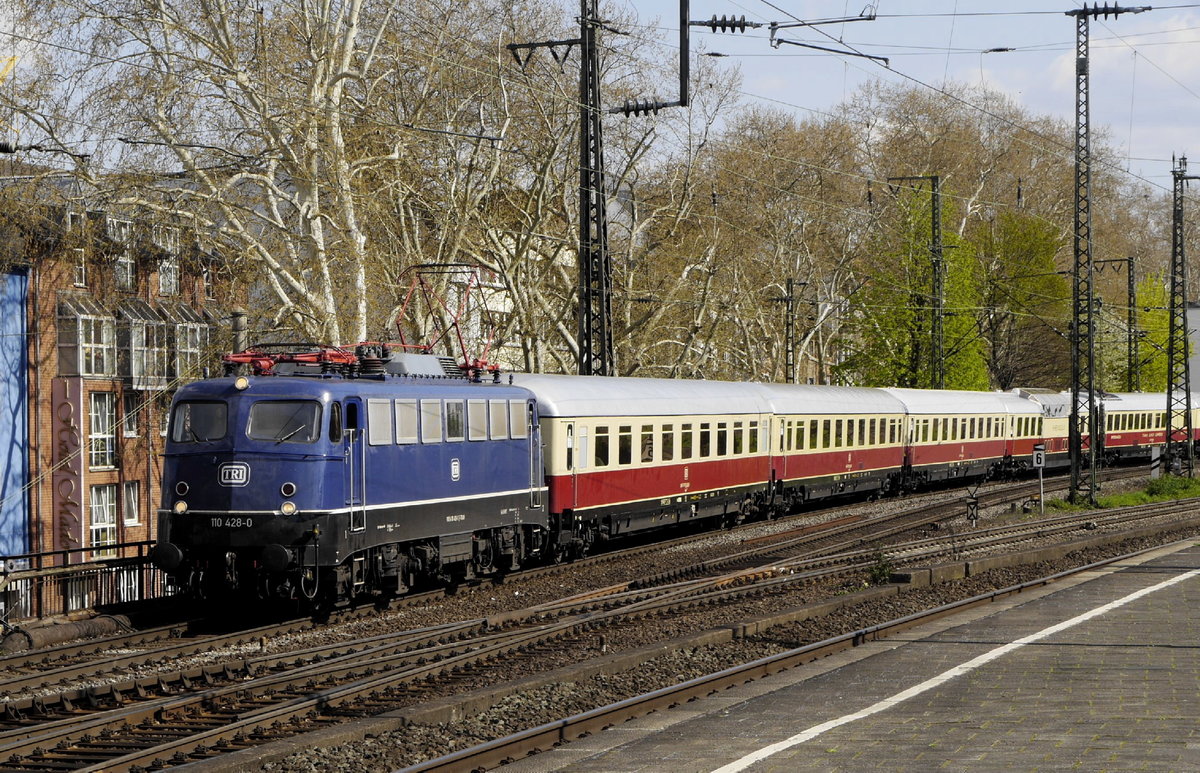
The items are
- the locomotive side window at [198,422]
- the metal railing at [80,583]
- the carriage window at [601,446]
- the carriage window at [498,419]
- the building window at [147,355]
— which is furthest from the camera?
the building window at [147,355]

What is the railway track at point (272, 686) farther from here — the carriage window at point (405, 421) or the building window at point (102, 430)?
the building window at point (102, 430)

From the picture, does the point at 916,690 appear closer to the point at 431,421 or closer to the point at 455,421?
the point at 431,421

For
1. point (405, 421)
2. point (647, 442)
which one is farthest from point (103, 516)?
point (405, 421)

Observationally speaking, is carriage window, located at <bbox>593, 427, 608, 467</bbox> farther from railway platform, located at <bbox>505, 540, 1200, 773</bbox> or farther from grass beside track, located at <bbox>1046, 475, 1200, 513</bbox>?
grass beside track, located at <bbox>1046, 475, 1200, 513</bbox>

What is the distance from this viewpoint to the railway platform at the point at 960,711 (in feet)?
31.7

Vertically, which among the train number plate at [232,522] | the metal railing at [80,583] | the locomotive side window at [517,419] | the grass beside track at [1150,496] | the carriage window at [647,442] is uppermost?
the locomotive side window at [517,419]

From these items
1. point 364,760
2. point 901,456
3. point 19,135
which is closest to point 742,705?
point 364,760

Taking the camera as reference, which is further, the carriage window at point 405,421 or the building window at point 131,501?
the building window at point 131,501

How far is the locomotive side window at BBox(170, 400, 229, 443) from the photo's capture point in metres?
18.0

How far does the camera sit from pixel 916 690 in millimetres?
12180

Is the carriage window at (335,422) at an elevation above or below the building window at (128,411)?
above

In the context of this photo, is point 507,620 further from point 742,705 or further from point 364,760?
point 364,760

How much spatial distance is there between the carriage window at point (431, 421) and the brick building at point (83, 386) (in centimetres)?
1847

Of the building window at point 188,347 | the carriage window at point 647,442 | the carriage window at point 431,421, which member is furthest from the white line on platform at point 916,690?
the building window at point 188,347
